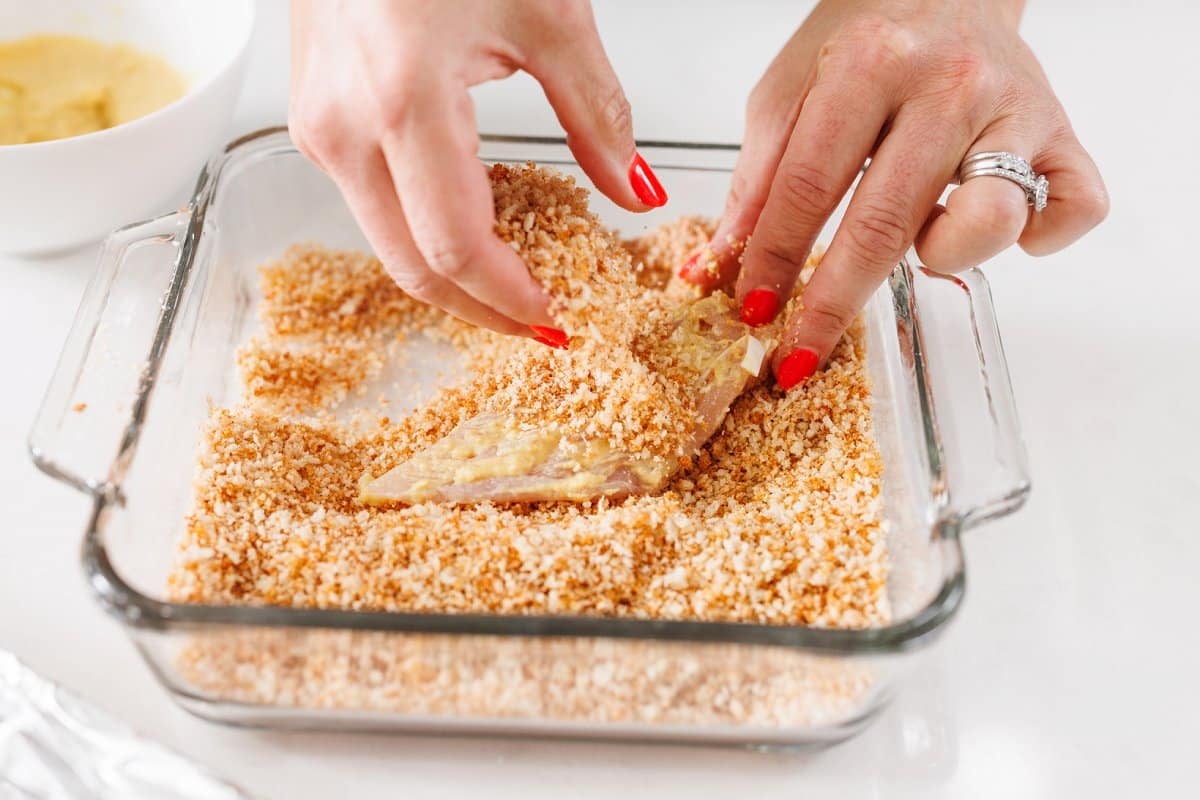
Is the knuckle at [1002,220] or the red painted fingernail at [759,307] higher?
the knuckle at [1002,220]

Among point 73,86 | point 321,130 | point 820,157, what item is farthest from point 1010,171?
point 73,86

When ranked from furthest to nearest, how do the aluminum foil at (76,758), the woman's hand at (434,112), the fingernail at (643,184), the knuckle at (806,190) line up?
the knuckle at (806,190), the fingernail at (643,184), the aluminum foil at (76,758), the woman's hand at (434,112)

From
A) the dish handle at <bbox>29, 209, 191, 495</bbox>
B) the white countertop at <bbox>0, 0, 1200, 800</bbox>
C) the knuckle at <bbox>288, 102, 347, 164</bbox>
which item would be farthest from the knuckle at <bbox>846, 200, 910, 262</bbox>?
the dish handle at <bbox>29, 209, 191, 495</bbox>

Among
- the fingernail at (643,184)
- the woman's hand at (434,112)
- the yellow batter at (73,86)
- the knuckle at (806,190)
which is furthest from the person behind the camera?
the yellow batter at (73,86)

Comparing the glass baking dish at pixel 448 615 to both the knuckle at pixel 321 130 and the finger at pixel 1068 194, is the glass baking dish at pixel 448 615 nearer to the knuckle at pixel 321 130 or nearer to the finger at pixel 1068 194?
the finger at pixel 1068 194

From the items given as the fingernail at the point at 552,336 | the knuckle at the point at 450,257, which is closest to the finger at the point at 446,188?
the knuckle at the point at 450,257

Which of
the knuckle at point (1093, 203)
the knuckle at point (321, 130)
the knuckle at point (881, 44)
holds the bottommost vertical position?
the knuckle at point (1093, 203)

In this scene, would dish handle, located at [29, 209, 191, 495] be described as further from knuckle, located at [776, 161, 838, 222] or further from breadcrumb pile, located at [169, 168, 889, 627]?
knuckle, located at [776, 161, 838, 222]
